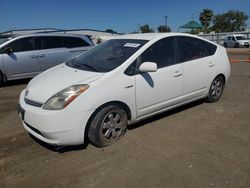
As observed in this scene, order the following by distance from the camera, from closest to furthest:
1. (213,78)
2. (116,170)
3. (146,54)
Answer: (116,170)
(146,54)
(213,78)

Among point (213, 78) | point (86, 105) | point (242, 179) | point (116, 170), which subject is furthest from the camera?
point (213, 78)

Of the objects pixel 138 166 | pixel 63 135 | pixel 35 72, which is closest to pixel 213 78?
pixel 138 166

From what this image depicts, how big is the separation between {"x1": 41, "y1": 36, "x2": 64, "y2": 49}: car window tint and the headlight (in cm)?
635

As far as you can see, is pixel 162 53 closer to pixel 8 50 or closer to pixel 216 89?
pixel 216 89

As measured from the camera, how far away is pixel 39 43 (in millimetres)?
9641

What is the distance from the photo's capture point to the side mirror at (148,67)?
4281 millimetres

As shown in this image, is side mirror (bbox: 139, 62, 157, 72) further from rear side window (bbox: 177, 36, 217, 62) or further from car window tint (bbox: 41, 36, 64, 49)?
car window tint (bbox: 41, 36, 64, 49)

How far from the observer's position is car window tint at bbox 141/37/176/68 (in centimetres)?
464

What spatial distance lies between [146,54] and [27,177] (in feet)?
8.37

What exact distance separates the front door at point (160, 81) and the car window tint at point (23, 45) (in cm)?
596

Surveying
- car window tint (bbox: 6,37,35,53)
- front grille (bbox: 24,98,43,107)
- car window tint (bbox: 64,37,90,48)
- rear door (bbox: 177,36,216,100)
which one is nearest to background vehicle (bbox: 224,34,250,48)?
car window tint (bbox: 64,37,90,48)

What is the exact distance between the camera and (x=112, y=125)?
4207mm

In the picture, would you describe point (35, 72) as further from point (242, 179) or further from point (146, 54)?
point (242, 179)

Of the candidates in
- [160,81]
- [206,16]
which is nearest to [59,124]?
[160,81]
